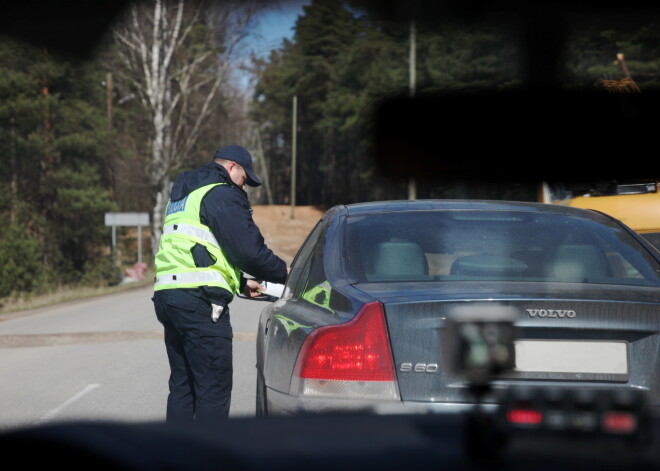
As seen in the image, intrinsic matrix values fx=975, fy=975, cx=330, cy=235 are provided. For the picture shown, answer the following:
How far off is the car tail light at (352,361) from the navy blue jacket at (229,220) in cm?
150

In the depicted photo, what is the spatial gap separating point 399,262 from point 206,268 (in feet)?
4.54

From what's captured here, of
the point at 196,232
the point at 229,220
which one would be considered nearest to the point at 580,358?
the point at 229,220

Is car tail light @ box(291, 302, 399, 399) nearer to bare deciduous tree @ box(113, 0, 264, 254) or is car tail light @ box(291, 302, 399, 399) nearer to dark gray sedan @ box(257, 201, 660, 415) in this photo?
dark gray sedan @ box(257, 201, 660, 415)

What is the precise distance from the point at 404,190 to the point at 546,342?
177ft

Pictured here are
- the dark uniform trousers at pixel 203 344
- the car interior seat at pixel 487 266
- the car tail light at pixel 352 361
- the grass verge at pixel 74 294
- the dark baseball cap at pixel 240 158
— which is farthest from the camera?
the grass verge at pixel 74 294

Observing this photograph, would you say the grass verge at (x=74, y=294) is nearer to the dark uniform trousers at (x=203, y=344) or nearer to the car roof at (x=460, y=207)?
the dark uniform trousers at (x=203, y=344)

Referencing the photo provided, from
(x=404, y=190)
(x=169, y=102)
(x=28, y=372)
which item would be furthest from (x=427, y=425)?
(x=404, y=190)

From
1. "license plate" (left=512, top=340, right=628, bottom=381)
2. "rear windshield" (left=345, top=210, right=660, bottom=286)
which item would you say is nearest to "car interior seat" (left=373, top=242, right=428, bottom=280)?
"rear windshield" (left=345, top=210, right=660, bottom=286)

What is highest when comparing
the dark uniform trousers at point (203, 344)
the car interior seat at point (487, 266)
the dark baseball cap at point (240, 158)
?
the dark baseball cap at point (240, 158)

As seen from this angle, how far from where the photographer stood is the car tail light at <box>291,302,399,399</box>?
358 centimetres

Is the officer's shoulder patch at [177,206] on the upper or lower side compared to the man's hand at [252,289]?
upper

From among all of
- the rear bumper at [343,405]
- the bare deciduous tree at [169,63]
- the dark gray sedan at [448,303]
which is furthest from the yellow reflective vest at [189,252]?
the bare deciduous tree at [169,63]

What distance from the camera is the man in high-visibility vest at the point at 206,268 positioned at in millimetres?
5262

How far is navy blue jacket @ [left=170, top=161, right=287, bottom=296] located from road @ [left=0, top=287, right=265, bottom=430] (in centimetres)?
99
